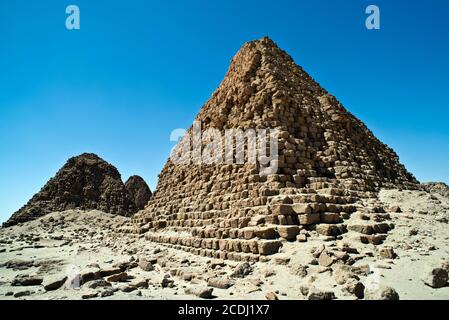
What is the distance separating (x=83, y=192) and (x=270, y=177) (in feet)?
115

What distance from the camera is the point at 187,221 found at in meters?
11.5

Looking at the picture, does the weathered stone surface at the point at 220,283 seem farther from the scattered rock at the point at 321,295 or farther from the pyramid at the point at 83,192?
the pyramid at the point at 83,192

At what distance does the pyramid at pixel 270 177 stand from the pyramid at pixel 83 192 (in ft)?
71.6

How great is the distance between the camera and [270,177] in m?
9.13

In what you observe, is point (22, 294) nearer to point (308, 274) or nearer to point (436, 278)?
point (308, 274)

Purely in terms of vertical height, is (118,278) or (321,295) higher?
(321,295)

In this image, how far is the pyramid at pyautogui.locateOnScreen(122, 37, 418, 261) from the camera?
7.66 m

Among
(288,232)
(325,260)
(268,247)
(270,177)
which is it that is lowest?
(325,260)

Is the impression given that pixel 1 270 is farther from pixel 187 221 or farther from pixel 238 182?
pixel 238 182

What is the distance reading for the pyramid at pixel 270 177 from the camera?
766 cm

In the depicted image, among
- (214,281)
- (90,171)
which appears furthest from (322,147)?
(90,171)

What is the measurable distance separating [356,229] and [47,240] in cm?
2032

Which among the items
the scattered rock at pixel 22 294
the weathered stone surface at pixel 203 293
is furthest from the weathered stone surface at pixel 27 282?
the weathered stone surface at pixel 203 293

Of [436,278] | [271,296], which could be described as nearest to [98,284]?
[271,296]
